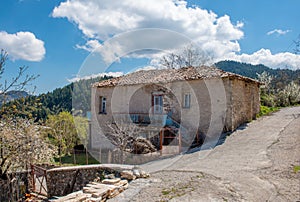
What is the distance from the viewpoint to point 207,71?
1642cm

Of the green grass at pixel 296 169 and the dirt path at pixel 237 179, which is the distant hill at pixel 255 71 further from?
the green grass at pixel 296 169

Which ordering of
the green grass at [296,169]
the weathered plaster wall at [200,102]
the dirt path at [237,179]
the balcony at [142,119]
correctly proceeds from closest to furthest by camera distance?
the dirt path at [237,179] → the green grass at [296,169] → the weathered plaster wall at [200,102] → the balcony at [142,119]

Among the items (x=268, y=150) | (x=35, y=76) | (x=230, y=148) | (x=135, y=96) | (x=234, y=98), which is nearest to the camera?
(x=35, y=76)

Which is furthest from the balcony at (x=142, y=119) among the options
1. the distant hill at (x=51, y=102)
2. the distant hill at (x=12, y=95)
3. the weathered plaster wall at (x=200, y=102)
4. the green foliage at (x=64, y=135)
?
the distant hill at (x=12, y=95)

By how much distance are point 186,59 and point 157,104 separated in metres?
12.0

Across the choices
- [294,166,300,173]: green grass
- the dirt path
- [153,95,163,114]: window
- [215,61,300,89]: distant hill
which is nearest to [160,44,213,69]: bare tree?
[215,61,300,89]: distant hill

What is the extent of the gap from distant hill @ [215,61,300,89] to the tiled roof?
1621cm

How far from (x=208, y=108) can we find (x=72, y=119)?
1539 centimetres

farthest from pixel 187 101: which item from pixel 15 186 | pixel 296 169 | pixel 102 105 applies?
pixel 15 186

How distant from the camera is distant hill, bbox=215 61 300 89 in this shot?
3128 cm

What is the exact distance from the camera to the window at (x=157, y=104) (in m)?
17.6

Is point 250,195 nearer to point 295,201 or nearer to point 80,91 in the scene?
point 295,201

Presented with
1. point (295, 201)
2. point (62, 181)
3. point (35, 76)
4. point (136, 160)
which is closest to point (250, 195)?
point (295, 201)

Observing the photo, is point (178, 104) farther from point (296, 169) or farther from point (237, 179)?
point (237, 179)
